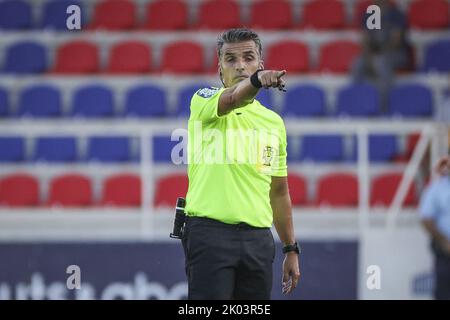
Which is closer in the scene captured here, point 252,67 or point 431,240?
point 252,67

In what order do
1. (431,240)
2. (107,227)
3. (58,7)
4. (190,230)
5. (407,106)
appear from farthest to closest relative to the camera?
(58,7) → (407,106) → (107,227) → (431,240) → (190,230)

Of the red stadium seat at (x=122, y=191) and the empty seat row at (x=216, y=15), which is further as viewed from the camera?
the empty seat row at (x=216, y=15)

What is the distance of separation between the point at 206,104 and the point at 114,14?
797cm

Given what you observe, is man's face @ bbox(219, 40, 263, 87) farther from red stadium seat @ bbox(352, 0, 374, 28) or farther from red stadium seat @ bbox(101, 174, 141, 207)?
red stadium seat @ bbox(352, 0, 374, 28)

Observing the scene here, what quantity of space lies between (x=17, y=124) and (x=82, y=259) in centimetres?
191

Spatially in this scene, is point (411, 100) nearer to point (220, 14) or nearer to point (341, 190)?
point (341, 190)

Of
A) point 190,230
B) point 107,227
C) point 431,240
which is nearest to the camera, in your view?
point 190,230

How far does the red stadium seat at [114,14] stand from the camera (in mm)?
13375

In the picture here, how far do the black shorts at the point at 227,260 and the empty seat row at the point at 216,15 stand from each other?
776cm

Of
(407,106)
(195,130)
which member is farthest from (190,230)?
(407,106)

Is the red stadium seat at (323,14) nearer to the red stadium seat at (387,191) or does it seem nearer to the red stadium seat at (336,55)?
the red stadium seat at (336,55)

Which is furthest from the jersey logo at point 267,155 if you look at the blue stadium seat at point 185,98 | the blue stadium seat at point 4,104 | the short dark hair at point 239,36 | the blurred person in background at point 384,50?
the blue stadium seat at point 4,104

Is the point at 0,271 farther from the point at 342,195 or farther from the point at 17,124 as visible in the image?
the point at 342,195

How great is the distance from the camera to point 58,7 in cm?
1334
